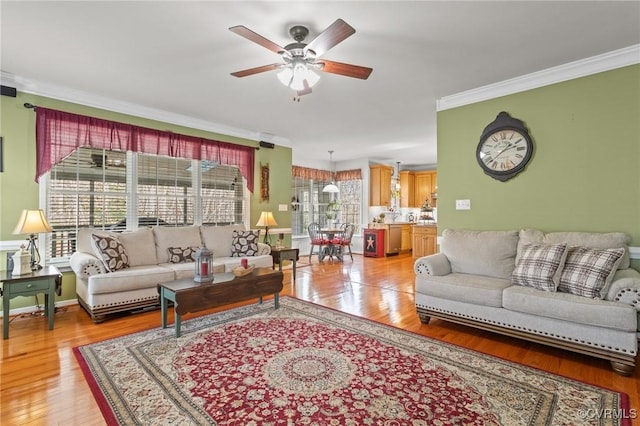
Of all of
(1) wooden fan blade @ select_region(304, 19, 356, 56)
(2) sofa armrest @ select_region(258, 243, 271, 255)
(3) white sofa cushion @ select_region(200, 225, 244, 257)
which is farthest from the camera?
(2) sofa armrest @ select_region(258, 243, 271, 255)

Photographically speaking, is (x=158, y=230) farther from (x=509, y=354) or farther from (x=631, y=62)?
(x=631, y=62)

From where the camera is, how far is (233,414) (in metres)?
1.80

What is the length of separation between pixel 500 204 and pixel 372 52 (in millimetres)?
2356

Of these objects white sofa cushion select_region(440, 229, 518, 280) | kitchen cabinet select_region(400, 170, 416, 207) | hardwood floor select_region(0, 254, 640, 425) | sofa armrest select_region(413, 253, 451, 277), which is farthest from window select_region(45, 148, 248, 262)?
kitchen cabinet select_region(400, 170, 416, 207)

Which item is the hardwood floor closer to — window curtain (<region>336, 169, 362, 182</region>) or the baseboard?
the baseboard

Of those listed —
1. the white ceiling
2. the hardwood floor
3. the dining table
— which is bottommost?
the hardwood floor

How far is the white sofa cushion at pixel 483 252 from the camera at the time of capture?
10.8 feet

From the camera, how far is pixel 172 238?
4.45 meters

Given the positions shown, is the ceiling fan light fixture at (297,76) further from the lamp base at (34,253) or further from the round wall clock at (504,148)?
the lamp base at (34,253)

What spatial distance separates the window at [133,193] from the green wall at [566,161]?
12.5ft

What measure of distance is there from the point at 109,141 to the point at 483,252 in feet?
15.9

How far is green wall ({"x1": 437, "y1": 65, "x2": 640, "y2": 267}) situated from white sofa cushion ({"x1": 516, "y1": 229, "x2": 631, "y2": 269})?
0.25 meters

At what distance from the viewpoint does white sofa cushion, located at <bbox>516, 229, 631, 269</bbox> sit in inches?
111

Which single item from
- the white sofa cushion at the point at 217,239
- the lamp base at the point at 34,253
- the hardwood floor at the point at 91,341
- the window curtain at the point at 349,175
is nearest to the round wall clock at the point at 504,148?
the hardwood floor at the point at 91,341
